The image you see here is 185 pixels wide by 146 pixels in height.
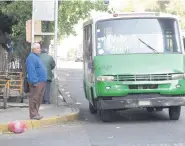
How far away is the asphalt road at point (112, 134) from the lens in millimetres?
9086

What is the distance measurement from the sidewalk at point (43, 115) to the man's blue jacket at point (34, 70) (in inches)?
36.6

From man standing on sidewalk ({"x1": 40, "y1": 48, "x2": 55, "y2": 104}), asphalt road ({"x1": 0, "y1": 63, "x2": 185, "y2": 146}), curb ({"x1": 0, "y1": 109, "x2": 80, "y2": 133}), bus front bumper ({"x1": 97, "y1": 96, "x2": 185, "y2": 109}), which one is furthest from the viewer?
man standing on sidewalk ({"x1": 40, "y1": 48, "x2": 55, "y2": 104})

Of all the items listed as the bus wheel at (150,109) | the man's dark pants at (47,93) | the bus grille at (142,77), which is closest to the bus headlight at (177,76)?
the bus grille at (142,77)

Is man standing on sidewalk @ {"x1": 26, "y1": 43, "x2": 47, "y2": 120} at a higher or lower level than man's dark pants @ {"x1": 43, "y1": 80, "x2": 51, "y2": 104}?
higher

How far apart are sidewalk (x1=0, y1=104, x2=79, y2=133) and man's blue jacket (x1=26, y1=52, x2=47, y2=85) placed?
3.05ft

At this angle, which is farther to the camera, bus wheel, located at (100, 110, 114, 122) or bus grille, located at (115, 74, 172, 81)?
bus wheel, located at (100, 110, 114, 122)

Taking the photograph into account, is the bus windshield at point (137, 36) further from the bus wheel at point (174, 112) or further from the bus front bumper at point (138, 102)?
the bus wheel at point (174, 112)

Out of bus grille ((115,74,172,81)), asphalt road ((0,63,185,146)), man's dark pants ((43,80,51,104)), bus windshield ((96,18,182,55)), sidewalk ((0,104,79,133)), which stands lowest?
asphalt road ((0,63,185,146))

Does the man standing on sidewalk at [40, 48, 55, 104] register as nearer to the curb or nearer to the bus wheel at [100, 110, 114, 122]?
the curb

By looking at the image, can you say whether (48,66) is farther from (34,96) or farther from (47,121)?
(47,121)

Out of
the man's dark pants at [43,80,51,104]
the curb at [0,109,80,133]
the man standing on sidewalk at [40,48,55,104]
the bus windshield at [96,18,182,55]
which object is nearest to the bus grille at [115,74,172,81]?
the bus windshield at [96,18,182,55]

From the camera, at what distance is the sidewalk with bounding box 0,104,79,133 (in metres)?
11.1

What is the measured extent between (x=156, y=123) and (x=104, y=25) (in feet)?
8.65

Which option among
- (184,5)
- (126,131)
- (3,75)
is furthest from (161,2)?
(126,131)
